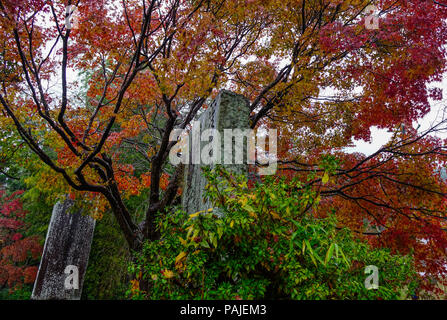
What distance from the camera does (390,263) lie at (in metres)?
1.93

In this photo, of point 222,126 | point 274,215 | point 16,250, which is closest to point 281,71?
point 222,126

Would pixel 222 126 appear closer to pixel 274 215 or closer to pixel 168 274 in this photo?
pixel 274 215

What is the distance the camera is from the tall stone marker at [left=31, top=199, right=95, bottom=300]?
9.66 meters

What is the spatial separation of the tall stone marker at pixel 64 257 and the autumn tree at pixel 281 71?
5.79 meters

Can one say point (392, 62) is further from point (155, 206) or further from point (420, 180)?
point (155, 206)

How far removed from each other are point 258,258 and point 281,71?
4.19 meters

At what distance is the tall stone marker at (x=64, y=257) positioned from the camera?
31.7 feet

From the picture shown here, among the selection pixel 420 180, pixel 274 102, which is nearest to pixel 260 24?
pixel 274 102

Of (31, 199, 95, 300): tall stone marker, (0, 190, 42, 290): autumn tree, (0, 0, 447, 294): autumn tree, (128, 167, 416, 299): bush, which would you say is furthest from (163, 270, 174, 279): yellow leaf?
(0, 190, 42, 290): autumn tree

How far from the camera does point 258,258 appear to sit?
1.59 m

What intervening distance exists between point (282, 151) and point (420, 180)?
9.91ft

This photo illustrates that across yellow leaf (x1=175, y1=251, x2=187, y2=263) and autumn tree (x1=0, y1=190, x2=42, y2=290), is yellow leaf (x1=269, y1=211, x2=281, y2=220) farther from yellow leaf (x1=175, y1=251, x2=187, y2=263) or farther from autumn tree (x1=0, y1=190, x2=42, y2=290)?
autumn tree (x1=0, y1=190, x2=42, y2=290)

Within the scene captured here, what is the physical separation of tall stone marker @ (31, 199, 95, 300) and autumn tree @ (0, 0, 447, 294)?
5.79 meters
